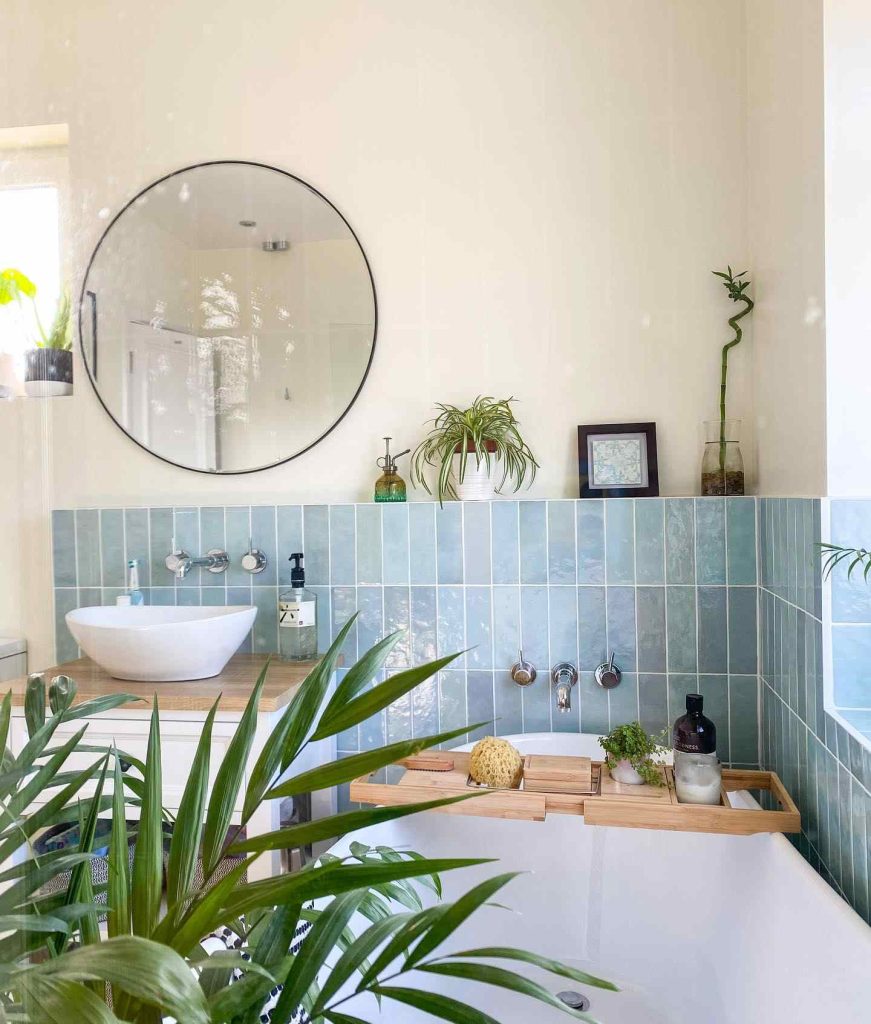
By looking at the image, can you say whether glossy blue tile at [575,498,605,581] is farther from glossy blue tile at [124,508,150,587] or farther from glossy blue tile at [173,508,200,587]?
glossy blue tile at [124,508,150,587]

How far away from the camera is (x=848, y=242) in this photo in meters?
1.37

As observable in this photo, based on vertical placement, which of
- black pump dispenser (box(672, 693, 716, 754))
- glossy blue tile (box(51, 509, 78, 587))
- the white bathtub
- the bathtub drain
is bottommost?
the bathtub drain

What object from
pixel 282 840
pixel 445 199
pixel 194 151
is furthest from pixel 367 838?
pixel 194 151

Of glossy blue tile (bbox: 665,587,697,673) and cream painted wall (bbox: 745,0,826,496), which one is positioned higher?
cream painted wall (bbox: 745,0,826,496)

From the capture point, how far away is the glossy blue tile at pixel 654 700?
6.27 ft

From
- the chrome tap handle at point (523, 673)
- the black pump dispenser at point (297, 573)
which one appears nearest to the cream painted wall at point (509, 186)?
the black pump dispenser at point (297, 573)

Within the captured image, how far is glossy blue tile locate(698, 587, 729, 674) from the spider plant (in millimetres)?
1663

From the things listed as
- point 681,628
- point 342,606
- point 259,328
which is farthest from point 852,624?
point 259,328

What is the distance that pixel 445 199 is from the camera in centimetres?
206

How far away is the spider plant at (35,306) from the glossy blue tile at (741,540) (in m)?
1.66

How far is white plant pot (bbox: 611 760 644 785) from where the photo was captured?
5.07ft

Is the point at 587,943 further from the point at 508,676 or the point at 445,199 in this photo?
the point at 445,199

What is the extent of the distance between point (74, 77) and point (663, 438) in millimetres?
1656

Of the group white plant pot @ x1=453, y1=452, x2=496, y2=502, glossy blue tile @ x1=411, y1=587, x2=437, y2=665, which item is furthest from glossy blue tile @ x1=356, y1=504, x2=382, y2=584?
white plant pot @ x1=453, y1=452, x2=496, y2=502
